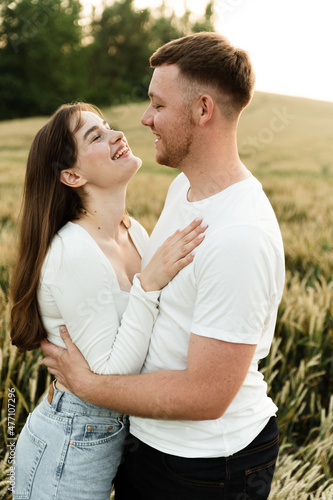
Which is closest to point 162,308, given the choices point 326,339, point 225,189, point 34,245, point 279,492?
point 225,189

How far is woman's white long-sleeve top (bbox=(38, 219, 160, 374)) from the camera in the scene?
1.85 meters

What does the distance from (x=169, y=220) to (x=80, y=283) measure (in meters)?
0.47

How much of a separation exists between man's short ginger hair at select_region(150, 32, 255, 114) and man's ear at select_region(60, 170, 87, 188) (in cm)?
61

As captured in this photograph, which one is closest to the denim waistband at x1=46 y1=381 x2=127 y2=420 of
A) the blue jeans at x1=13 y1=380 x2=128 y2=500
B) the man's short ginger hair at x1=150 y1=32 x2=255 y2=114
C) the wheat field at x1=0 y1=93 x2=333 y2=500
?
the blue jeans at x1=13 y1=380 x2=128 y2=500

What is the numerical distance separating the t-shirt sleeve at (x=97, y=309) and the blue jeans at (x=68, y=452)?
0.87 ft

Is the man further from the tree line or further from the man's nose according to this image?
the tree line

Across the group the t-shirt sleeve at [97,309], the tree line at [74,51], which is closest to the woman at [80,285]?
the t-shirt sleeve at [97,309]

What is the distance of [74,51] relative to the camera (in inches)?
1831

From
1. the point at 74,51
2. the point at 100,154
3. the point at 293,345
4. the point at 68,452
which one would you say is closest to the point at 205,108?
the point at 100,154

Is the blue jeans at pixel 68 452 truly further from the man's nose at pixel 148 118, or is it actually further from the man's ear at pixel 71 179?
the man's nose at pixel 148 118

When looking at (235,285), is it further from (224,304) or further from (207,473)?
(207,473)

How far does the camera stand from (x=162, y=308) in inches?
73.4

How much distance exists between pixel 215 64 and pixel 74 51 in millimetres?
48803

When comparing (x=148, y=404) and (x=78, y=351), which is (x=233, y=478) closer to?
(x=148, y=404)
